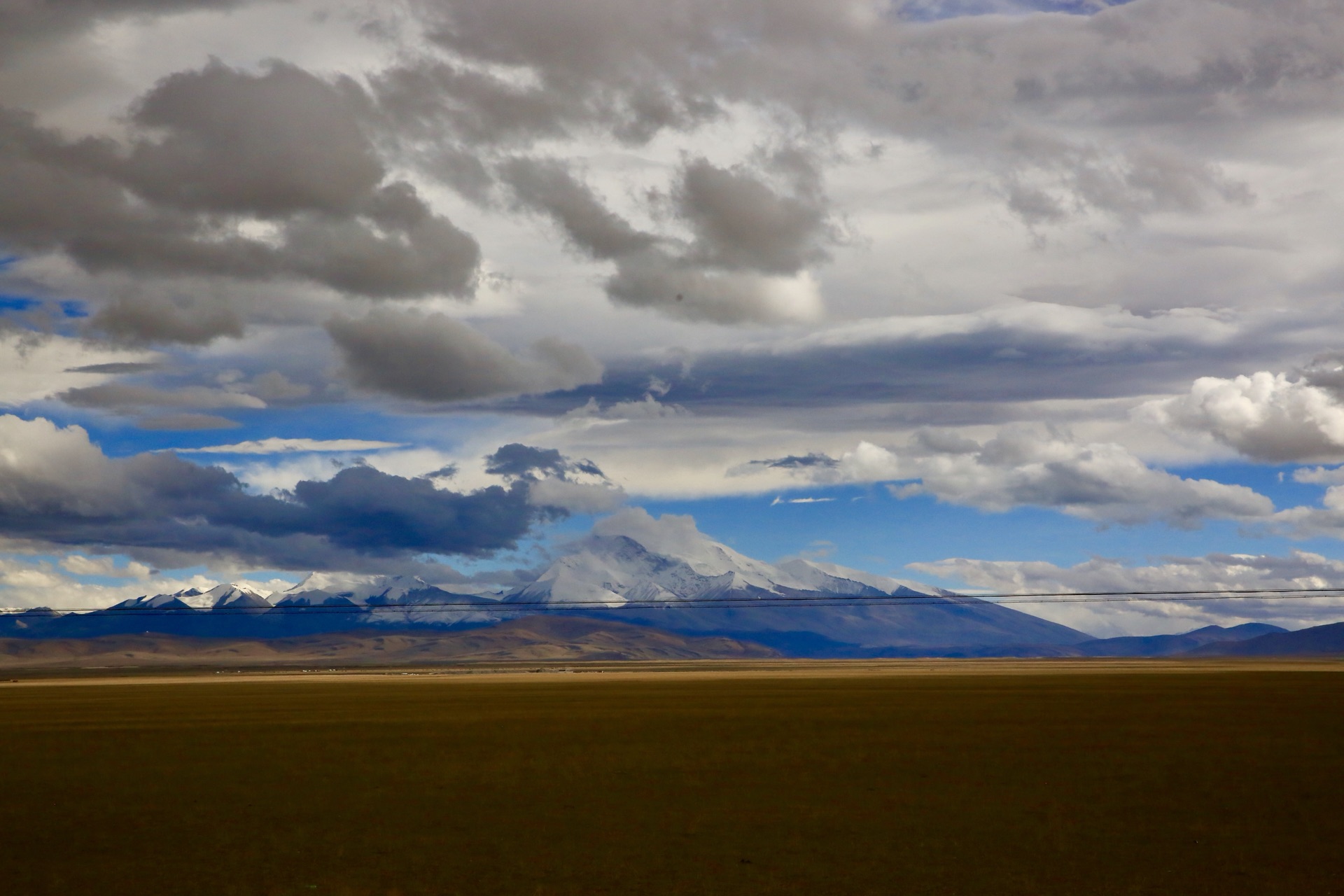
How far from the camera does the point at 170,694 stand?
10775 cm

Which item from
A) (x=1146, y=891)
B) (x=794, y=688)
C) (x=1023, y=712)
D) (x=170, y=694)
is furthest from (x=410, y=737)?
(x=170, y=694)

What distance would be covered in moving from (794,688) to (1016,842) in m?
79.5

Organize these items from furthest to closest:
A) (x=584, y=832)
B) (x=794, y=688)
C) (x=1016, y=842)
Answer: (x=794, y=688) → (x=584, y=832) → (x=1016, y=842)

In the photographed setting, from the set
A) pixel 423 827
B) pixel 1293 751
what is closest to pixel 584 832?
pixel 423 827

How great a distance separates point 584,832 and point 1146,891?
36.6 feet

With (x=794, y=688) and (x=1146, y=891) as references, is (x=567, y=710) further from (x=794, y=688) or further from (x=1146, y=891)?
(x=1146, y=891)

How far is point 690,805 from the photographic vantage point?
28.7 m

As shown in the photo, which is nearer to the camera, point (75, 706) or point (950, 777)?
point (950, 777)

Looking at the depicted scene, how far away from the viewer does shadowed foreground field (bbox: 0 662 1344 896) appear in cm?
2092

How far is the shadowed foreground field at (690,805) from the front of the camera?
824 inches

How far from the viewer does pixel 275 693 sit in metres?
106

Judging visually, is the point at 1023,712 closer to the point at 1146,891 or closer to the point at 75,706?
the point at 1146,891

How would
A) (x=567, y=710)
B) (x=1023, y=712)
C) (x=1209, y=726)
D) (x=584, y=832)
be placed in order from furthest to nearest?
(x=567, y=710)
(x=1023, y=712)
(x=1209, y=726)
(x=584, y=832)

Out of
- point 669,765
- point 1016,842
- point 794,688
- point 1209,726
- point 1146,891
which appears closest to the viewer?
point 1146,891
